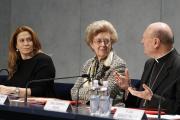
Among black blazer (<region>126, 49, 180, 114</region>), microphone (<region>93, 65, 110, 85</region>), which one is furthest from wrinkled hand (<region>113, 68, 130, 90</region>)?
microphone (<region>93, 65, 110, 85</region>)

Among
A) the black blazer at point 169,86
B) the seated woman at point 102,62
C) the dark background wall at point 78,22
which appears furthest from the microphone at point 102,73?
the dark background wall at point 78,22

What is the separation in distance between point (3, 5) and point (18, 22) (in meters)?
0.36

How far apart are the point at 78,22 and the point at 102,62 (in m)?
2.59

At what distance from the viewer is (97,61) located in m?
3.91

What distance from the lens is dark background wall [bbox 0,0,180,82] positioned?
5617 mm

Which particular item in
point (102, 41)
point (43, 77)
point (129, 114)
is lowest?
point (43, 77)

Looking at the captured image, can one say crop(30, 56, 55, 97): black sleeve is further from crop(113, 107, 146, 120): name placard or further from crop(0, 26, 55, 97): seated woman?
crop(113, 107, 146, 120): name placard

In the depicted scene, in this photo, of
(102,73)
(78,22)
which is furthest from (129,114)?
(78,22)

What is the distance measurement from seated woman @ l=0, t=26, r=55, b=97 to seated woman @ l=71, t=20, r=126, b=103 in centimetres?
38

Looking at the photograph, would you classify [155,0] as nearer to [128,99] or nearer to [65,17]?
[65,17]

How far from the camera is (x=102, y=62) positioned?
3.83m

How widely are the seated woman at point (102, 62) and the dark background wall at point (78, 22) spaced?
1.71m

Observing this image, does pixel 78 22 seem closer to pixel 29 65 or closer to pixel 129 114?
pixel 29 65

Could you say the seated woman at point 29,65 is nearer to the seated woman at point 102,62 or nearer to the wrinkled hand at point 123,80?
the seated woman at point 102,62
